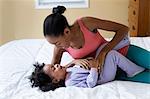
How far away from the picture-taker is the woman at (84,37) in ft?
4.69

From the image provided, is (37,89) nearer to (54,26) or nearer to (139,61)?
(54,26)

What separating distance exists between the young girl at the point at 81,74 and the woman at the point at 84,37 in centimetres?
4

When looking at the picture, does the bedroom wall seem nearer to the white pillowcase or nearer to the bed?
the white pillowcase

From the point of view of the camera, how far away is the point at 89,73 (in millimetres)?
1441

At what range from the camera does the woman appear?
4.69 feet

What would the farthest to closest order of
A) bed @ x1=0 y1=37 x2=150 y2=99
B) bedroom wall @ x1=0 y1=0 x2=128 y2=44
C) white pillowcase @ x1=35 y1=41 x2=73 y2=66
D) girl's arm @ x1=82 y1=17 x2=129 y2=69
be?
bedroom wall @ x1=0 y1=0 x2=128 y2=44, white pillowcase @ x1=35 y1=41 x2=73 y2=66, girl's arm @ x1=82 y1=17 x2=129 y2=69, bed @ x1=0 y1=37 x2=150 y2=99

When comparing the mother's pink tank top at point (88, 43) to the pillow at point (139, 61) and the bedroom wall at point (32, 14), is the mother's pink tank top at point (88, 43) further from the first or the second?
the bedroom wall at point (32, 14)

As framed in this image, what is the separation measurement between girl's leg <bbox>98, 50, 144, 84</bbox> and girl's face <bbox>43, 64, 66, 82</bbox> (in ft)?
0.67

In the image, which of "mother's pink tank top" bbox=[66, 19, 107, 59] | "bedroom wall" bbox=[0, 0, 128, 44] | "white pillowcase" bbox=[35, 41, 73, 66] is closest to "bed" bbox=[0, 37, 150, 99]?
"white pillowcase" bbox=[35, 41, 73, 66]

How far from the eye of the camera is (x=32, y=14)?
3516mm

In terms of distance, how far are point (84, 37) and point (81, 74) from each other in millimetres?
217

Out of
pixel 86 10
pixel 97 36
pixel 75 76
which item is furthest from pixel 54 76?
pixel 86 10

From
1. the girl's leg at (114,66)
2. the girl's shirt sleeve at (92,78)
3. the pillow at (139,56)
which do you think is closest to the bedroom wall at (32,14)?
the pillow at (139,56)

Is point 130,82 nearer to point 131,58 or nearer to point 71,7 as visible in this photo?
point 131,58
